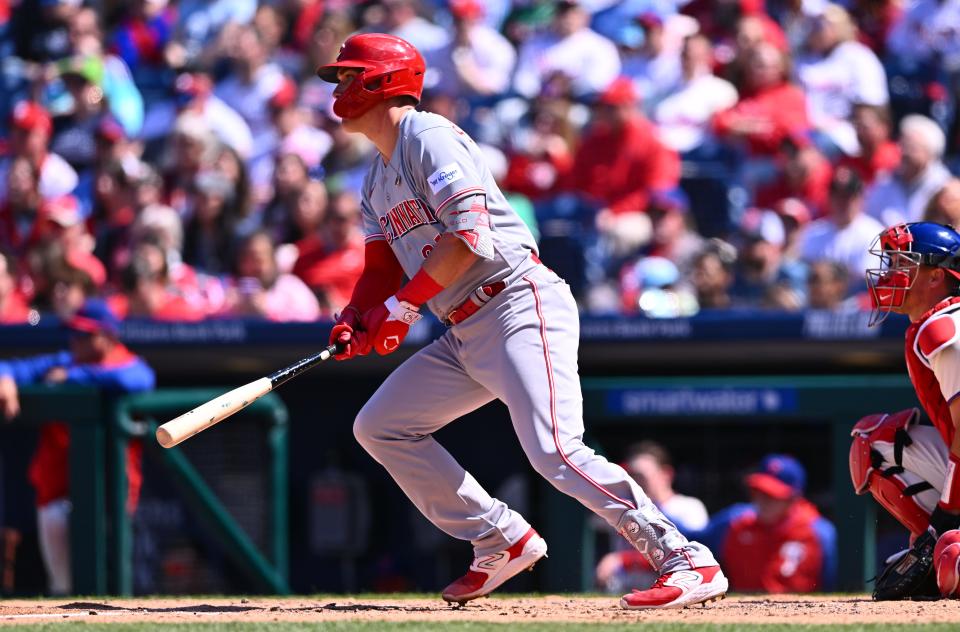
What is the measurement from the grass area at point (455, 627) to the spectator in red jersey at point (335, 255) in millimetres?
4013

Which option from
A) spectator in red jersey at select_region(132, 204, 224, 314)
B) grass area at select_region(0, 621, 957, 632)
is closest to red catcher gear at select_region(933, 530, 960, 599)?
grass area at select_region(0, 621, 957, 632)

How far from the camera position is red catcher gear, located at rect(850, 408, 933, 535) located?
490 cm

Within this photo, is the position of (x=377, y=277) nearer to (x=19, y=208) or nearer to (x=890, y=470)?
(x=890, y=470)

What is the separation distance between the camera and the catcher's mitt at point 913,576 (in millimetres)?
4695

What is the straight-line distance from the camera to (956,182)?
7445mm

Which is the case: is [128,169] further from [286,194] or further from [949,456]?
[949,456]

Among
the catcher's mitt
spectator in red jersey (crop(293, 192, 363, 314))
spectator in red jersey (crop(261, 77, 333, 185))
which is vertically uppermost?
spectator in red jersey (crop(261, 77, 333, 185))

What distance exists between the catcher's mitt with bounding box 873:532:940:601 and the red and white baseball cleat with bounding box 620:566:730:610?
62 cm

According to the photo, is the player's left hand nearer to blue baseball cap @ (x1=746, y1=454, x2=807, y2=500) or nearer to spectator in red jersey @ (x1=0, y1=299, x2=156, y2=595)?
blue baseball cap @ (x1=746, y1=454, x2=807, y2=500)

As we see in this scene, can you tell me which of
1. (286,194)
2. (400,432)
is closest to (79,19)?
(286,194)

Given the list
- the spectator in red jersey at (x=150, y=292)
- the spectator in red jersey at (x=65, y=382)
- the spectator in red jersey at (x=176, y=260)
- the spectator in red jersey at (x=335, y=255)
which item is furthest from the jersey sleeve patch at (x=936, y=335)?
the spectator in red jersey at (x=176, y=260)

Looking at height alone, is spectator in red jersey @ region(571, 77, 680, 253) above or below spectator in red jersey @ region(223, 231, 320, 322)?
above

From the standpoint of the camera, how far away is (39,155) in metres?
10.1

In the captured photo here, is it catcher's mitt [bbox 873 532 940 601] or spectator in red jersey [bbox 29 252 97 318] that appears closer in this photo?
catcher's mitt [bbox 873 532 940 601]
